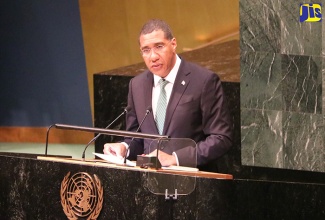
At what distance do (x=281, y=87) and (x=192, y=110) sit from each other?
48.8 inches

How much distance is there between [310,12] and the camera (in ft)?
19.5

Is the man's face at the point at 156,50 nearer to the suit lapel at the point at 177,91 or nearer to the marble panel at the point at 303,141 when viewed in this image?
the suit lapel at the point at 177,91

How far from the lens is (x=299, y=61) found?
610cm

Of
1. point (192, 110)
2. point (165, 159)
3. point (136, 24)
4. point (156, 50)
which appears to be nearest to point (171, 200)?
point (165, 159)

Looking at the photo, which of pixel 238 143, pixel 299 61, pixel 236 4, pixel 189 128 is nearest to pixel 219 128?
pixel 189 128

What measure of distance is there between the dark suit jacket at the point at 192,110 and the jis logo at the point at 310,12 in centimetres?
108

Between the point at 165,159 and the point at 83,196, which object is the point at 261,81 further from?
the point at 83,196

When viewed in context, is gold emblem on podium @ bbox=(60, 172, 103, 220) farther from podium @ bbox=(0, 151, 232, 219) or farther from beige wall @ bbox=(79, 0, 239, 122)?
beige wall @ bbox=(79, 0, 239, 122)

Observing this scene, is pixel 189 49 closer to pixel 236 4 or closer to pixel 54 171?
pixel 236 4

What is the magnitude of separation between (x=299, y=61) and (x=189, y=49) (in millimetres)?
3535

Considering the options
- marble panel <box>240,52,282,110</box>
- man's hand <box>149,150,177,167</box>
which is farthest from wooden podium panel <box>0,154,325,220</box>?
marble panel <box>240,52,282,110</box>

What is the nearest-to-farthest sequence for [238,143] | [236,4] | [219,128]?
[219,128] < [238,143] < [236,4]

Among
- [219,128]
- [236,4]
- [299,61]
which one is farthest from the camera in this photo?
[236,4]

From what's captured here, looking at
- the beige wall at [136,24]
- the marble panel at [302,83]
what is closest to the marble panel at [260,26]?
the marble panel at [302,83]
